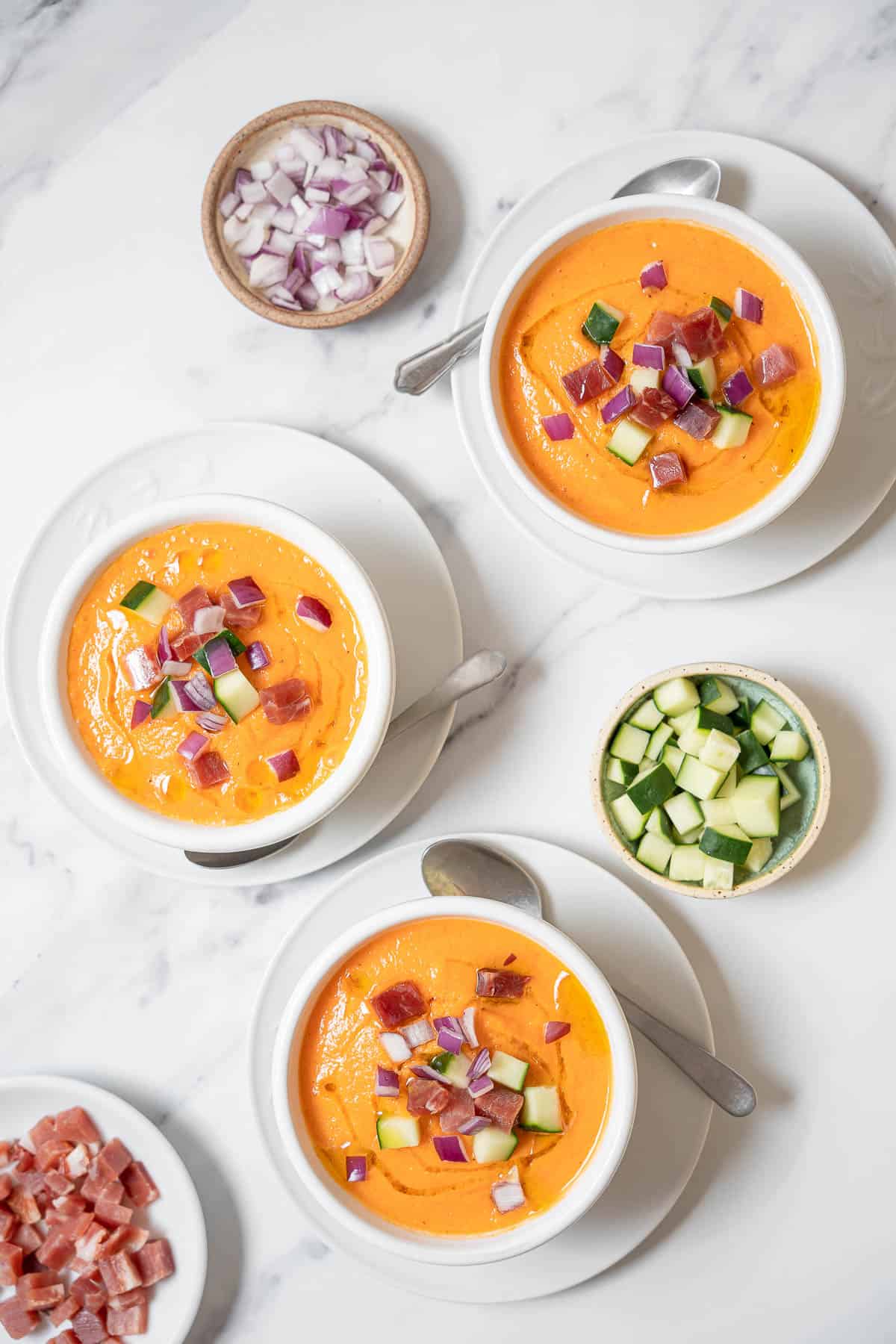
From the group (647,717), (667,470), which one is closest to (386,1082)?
(647,717)

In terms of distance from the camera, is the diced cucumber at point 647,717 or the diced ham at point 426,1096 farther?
the diced cucumber at point 647,717

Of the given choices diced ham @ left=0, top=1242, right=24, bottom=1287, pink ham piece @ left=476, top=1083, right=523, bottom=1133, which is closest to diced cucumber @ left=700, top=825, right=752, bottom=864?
pink ham piece @ left=476, top=1083, right=523, bottom=1133

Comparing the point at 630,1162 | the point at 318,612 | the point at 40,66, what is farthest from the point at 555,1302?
the point at 40,66

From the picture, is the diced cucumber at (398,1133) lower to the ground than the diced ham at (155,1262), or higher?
higher

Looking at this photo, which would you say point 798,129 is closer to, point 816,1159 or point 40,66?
point 40,66

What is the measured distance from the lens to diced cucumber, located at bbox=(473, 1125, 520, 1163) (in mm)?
2111

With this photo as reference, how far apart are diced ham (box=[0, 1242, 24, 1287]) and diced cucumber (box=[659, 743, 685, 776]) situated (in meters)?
1.85

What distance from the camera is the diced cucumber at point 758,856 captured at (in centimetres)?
228

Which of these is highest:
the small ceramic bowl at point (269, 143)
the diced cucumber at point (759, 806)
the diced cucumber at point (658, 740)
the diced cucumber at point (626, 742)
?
the small ceramic bowl at point (269, 143)

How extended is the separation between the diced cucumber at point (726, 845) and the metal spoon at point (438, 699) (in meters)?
0.53

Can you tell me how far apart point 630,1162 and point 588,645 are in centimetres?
108

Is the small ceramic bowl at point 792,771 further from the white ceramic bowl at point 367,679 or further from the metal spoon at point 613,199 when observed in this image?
the metal spoon at point 613,199

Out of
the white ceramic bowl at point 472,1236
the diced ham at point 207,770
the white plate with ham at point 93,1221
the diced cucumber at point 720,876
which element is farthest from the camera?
the white plate with ham at point 93,1221

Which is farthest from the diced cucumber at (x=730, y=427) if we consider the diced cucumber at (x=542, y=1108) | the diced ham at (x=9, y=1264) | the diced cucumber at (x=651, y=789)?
the diced ham at (x=9, y=1264)
